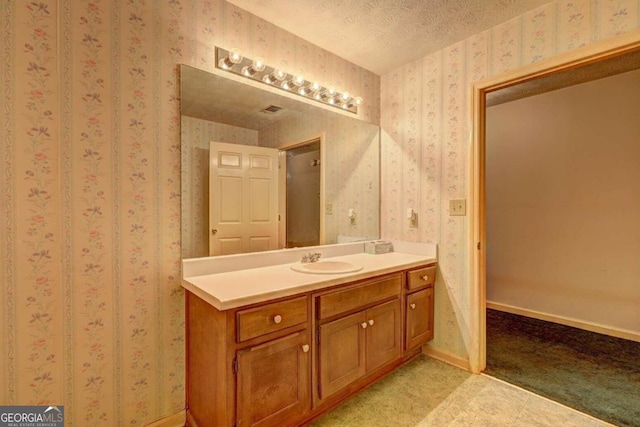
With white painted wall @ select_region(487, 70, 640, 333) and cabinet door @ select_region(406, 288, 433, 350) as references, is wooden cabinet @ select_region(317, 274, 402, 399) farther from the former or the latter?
white painted wall @ select_region(487, 70, 640, 333)

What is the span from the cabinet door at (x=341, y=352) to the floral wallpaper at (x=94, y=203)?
76cm

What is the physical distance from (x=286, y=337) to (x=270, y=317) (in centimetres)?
14

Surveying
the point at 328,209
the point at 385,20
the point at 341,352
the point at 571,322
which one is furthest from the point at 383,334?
the point at 571,322

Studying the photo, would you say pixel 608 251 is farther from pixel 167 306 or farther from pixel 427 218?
pixel 167 306

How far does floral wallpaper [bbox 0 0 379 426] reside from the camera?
118 cm

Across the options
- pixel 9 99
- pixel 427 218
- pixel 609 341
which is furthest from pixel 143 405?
pixel 609 341

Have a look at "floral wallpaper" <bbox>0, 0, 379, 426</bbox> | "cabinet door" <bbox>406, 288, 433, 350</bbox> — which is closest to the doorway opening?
"floral wallpaper" <bbox>0, 0, 379, 426</bbox>

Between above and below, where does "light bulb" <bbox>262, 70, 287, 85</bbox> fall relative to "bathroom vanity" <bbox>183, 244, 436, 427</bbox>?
above

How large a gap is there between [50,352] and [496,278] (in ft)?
12.9

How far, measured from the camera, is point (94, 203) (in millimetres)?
1341

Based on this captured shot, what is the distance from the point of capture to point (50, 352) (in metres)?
1.24

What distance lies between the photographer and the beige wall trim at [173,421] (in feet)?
4.95

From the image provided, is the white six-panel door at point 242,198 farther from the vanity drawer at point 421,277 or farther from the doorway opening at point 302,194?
the vanity drawer at point 421,277

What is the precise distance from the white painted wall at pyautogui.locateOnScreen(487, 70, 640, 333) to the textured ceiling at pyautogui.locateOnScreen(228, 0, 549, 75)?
1658mm
